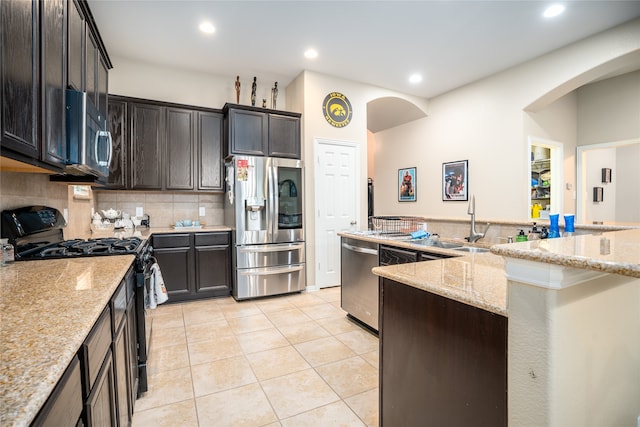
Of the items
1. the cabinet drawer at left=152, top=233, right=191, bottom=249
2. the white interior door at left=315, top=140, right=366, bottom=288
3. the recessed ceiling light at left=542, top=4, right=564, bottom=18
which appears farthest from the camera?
the white interior door at left=315, top=140, right=366, bottom=288

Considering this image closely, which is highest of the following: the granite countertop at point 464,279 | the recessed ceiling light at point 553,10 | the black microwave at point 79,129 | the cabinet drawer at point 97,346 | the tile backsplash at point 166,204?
the recessed ceiling light at point 553,10

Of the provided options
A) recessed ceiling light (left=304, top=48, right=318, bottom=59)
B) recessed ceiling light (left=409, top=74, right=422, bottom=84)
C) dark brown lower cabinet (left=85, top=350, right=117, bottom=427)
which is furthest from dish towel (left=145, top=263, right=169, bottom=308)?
recessed ceiling light (left=409, top=74, right=422, bottom=84)

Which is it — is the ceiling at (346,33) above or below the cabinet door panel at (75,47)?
above

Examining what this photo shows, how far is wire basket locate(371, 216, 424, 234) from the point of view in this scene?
10.5 ft

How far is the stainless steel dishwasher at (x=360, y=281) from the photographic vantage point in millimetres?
2879

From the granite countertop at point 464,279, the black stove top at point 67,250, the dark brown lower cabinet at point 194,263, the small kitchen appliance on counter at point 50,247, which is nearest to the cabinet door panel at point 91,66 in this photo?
the small kitchen appliance on counter at point 50,247

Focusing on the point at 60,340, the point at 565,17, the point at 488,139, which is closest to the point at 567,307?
the point at 60,340

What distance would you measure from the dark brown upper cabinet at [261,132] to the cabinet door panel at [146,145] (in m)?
0.82

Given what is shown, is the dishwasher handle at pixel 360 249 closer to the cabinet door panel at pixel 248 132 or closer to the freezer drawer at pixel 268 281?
the freezer drawer at pixel 268 281

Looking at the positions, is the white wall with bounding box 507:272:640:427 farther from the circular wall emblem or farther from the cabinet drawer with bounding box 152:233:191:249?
the circular wall emblem

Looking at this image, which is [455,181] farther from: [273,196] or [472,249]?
[273,196]

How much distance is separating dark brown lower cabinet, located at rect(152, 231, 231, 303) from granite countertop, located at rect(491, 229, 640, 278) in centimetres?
351

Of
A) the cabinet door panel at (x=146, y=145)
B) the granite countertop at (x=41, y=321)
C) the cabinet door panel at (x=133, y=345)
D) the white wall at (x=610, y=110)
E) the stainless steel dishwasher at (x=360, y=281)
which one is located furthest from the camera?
the white wall at (x=610, y=110)

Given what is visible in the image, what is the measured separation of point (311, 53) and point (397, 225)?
2395 millimetres
